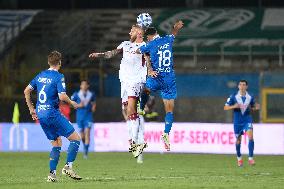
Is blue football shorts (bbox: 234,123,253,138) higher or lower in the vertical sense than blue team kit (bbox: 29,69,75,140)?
lower

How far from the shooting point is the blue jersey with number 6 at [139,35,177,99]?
19.5m

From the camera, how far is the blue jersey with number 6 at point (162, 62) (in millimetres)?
19484

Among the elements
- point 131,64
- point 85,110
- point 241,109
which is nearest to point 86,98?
point 85,110

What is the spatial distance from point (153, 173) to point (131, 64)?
2292mm

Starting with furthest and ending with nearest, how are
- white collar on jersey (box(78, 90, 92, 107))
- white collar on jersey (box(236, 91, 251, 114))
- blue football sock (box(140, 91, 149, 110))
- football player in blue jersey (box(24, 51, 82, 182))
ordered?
white collar on jersey (box(78, 90, 92, 107)) < white collar on jersey (box(236, 91, 251, 114)) < blue football sock (box(140, 91, 149, 110)) < football player in blue jersey (box(24, 51, 82, 182))

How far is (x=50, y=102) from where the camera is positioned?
17.4 meters

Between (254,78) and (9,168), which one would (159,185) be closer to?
(9,168)

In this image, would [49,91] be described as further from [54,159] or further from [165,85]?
[165,85]

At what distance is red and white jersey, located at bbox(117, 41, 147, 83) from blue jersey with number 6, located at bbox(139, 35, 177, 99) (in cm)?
65

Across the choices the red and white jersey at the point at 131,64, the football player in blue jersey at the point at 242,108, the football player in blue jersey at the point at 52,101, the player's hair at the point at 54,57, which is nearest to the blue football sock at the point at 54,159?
the football player in blue jersey at the point at 52,101

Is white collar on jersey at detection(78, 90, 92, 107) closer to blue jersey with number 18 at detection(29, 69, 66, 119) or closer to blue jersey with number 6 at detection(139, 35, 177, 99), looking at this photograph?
blue jersey with number 6 at detection(139, 35, 177, 99)

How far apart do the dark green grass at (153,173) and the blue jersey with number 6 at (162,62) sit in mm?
1740

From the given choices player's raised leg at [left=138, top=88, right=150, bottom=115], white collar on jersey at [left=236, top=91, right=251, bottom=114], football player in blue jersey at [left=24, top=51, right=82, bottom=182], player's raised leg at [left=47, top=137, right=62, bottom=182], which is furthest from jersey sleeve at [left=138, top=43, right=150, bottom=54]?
white collar on jersey at [left=236, top=91, right=251, bottom=114]

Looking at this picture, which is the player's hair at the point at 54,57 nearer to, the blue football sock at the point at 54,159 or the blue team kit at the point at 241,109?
the blue football sock at the point at 54,159
